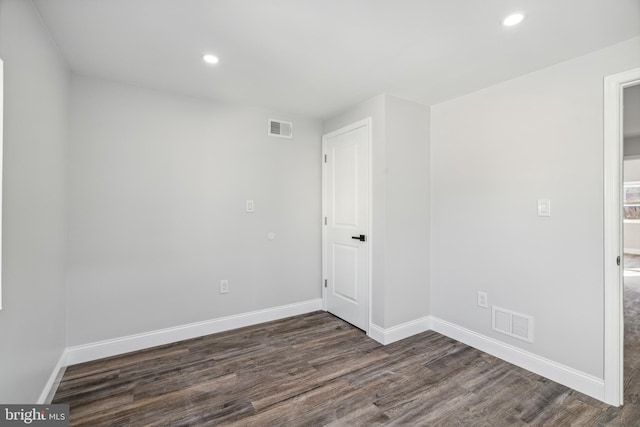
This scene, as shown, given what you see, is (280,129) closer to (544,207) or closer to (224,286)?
(224,286)

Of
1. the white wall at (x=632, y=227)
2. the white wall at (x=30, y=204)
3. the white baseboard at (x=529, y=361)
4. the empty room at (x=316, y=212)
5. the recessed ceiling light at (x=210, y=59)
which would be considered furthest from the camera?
the white wall at (x=632, y=227)

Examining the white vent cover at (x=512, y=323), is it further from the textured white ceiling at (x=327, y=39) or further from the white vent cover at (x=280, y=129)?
the white vent cover at (x=280, y=129)

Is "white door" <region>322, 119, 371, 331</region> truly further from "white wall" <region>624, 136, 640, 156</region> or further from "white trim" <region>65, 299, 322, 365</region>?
"white wall" <region>624, 136, 640, 156</region>

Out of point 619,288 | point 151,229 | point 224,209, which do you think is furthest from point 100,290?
point 619,288

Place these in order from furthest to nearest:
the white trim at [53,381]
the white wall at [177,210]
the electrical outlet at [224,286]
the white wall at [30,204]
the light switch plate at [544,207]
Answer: the electrical outlet at [224,286]
the white wall at [177,210]
the light switch plate at [544,207]
the white trim at [53,381]
the white wall at [30,204]

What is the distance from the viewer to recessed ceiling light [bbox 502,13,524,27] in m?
1.66

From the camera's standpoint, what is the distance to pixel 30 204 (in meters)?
1.64

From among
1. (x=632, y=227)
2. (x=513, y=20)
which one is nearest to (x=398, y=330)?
(x=513, y=20)

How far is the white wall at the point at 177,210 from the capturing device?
246 cm

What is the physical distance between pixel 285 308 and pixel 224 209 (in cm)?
134

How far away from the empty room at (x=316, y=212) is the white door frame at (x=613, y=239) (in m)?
0.01

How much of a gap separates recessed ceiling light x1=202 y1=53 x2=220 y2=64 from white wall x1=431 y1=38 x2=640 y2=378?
7.15 ft

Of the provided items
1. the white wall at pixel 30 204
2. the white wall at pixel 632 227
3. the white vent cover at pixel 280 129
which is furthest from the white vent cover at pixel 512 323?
the white wall at pixel 632 227

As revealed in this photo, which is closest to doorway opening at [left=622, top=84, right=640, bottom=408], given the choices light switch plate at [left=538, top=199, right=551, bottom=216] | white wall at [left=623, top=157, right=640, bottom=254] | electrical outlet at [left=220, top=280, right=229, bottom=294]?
white wall at [left=623, top=157, right=640, bottom=254]
